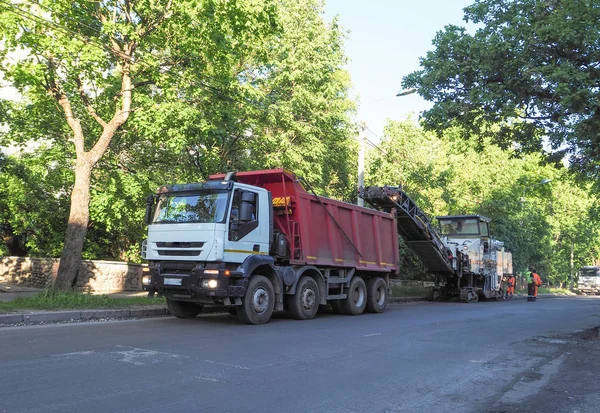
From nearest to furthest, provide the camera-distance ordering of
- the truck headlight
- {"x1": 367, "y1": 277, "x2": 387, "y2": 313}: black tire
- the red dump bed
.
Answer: the truck headlight → the red dump bed → {"x1": 367, "y1": 277, "x2": 387, "y2": 313}: black tire

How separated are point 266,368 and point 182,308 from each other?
5842 millimetres

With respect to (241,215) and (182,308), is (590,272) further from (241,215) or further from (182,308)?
(241,215)

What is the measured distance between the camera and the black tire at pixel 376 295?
49.2ft

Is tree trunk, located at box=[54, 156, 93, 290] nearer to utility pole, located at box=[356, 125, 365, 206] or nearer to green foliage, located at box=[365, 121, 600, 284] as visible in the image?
utility pole, located at box=[356, 125, 365, 206]

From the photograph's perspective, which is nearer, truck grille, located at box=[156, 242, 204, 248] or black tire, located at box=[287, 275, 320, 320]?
truck grille, located at box=[156, 242, 204, 248]

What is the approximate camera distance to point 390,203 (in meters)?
17.6

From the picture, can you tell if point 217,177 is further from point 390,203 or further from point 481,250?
point 481,250

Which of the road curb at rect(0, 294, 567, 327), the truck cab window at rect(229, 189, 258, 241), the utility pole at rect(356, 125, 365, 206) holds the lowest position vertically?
the road curb at rect(0, 294, 567, 327)

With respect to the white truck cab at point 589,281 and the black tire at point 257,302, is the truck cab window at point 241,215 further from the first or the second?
the white truck cab at point 589,281

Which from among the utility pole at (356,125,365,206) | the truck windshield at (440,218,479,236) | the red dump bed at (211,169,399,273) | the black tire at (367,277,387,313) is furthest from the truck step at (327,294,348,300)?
the truck windshield at (440,218,479,236)

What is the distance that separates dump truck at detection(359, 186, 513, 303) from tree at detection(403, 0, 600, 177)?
5322mm

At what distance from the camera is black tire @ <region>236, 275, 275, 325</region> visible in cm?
1069

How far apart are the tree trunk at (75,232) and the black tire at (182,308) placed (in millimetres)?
3070

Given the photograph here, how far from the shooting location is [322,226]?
42.5 ft
